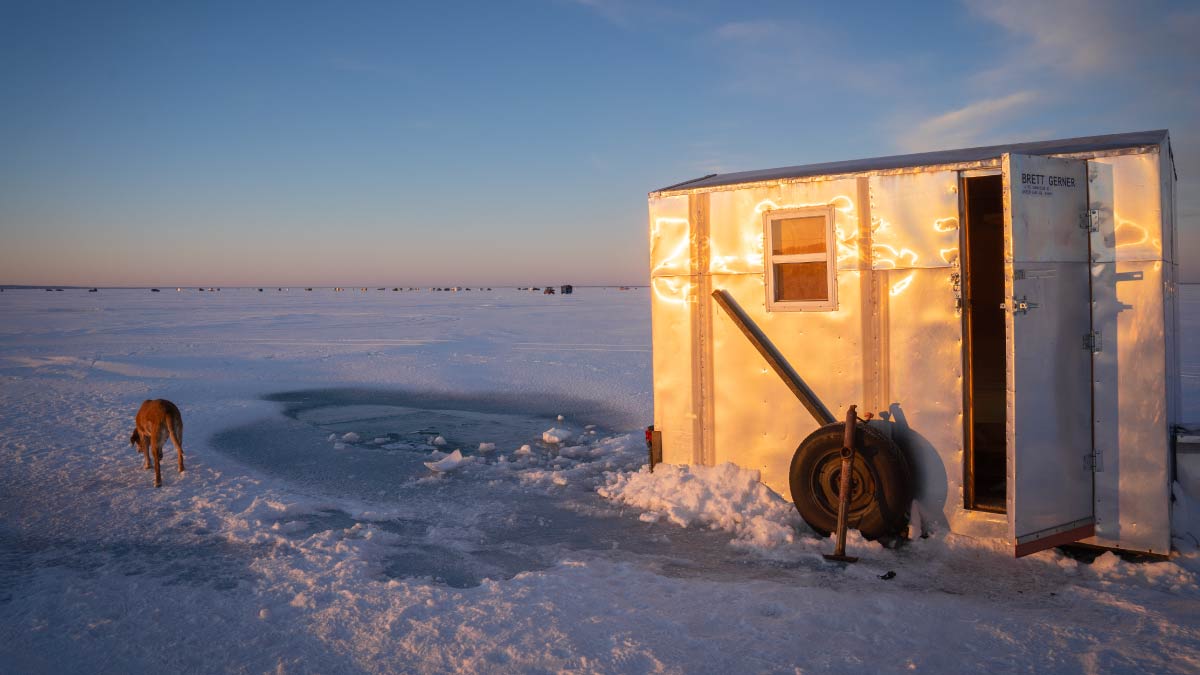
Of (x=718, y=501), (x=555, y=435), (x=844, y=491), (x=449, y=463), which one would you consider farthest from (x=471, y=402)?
(x=844, y=491)

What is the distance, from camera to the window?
7.17 meters

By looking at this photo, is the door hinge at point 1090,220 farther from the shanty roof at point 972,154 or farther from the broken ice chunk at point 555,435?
the broken ice chunk at point 555,435

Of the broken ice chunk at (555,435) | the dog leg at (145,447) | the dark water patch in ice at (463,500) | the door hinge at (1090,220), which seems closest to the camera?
the door hinge at (1090,220)

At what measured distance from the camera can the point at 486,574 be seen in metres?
6.04

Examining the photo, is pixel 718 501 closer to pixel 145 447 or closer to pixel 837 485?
pixel 837 485

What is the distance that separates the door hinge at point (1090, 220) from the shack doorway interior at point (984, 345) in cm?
86

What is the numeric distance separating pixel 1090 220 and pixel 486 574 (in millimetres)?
5737

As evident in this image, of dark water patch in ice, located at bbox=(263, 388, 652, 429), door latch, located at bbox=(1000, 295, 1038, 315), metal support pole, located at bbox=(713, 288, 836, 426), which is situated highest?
door latch, located at bbox=(1000, 295, 1038, 315)

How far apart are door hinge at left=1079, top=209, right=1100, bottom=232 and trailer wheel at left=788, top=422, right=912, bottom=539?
2.38m

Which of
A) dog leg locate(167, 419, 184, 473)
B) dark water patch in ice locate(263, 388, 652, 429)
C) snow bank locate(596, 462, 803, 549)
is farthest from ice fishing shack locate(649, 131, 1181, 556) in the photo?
dog leg locate(167, 419, 184, 473)

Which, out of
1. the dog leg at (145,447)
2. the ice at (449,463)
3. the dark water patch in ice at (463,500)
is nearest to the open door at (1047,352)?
the dark water patch in ice at (463,500)

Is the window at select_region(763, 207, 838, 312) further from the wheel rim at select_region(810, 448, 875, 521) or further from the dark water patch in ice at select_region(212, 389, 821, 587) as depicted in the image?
the dark water patch in ice at select_region(212, 389, 821, 587)

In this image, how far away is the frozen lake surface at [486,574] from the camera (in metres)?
4.62

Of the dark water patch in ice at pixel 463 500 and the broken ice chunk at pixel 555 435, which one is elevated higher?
the broken ice chunk at pixel 555 435
